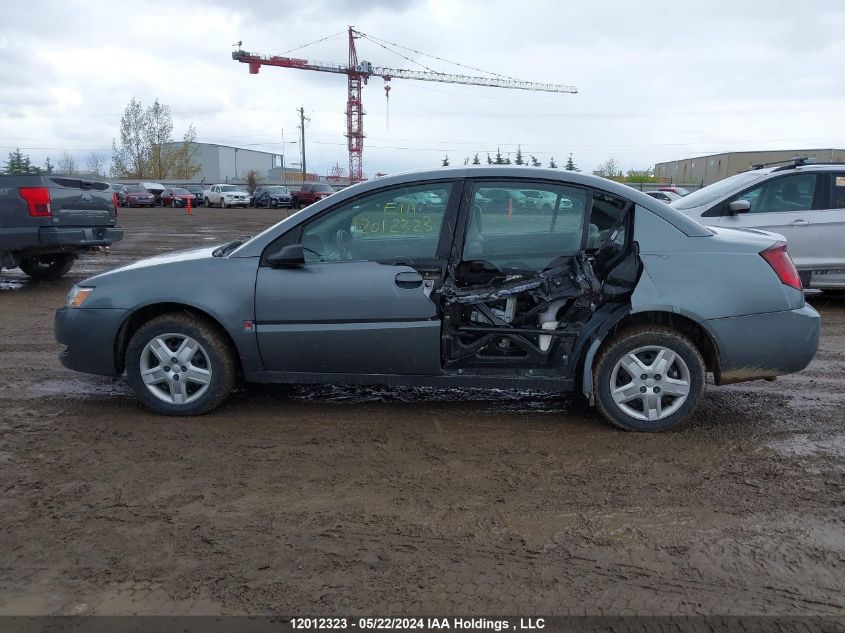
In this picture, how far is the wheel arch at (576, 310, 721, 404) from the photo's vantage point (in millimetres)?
4469

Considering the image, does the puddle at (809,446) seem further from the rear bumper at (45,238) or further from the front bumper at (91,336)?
the rear bumper at (45,238)

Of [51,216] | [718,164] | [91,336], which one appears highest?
[718,164]

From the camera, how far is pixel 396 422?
4762 mm

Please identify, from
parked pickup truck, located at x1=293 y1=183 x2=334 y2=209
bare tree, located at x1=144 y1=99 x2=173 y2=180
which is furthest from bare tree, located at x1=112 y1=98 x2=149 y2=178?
parked pickup truck, located at x1=293 y1=183 x2=334 y2=209

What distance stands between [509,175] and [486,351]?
1.17 meters

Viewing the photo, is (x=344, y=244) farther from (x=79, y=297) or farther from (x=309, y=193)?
(x=309, y=193)

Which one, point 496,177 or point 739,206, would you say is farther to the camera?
point 739,206

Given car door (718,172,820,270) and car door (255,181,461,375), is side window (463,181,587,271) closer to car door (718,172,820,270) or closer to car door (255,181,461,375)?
car door (255,181,461,375)

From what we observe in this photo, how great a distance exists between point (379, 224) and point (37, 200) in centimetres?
705

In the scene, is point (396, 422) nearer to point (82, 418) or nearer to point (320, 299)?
point (320, 299)

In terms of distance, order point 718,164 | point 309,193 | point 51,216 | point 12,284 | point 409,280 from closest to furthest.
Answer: point 409,280, point 51,216, point 12,284, point 309,193, point 718,164

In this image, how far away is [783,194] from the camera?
883 cm

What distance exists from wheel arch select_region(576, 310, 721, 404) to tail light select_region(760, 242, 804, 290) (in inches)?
23.9

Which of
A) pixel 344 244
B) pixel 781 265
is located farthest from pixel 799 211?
pixel 344 244
